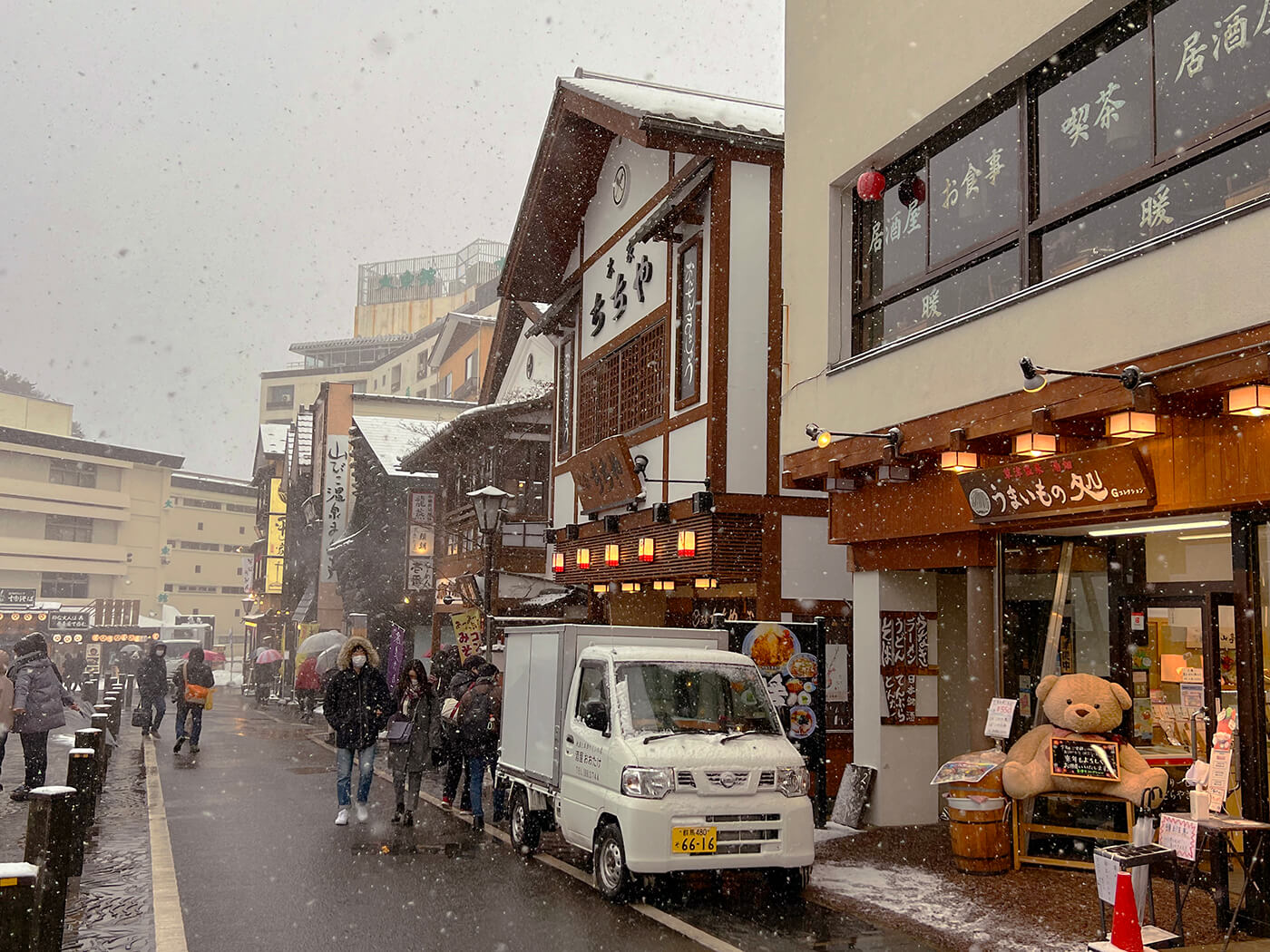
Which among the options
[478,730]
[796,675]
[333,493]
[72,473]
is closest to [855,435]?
[796,675]

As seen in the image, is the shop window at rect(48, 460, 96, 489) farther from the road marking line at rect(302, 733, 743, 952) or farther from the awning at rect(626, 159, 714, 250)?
the road marking line at rect(302, 733, 743, 952)

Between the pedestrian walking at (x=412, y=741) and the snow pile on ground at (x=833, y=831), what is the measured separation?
4.61 m

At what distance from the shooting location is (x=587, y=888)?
31.3 ft

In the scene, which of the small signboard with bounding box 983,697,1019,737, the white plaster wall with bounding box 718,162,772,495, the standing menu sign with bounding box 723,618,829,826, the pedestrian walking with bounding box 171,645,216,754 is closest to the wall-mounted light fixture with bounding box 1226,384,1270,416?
the small signboard with bounding box 983,697,1019,737

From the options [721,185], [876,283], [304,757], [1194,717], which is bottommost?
[304,757]

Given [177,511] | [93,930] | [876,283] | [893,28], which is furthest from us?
[177,511]

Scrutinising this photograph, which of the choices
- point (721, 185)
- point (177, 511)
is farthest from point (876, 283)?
point (177, 511)

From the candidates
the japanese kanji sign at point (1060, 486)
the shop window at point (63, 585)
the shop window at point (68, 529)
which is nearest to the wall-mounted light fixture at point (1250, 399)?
the japanese kanji sign at point (1060, 486)

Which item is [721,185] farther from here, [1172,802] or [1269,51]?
[1172,802]

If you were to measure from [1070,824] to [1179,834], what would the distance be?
338cm

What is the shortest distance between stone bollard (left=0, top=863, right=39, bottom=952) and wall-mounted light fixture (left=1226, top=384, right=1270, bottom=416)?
7763 mm

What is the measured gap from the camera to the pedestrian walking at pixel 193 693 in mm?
20500

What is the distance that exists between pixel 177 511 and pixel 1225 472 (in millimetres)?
84789

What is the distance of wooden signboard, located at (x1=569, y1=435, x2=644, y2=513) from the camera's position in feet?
59.4
